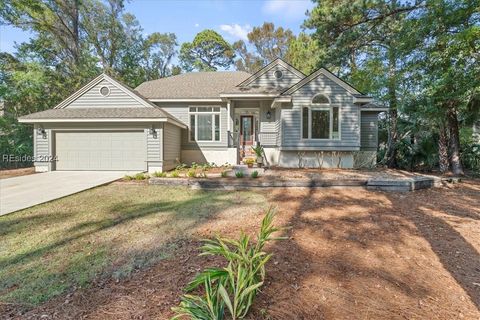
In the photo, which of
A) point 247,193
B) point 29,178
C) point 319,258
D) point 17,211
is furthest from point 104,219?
point 29,178

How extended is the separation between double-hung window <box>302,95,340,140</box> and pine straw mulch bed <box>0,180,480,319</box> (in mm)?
6380

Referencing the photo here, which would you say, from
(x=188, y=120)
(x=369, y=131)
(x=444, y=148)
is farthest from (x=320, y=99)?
(x=188, y=120)

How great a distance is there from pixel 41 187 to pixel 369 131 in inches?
568

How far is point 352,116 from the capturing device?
10953 millimetres

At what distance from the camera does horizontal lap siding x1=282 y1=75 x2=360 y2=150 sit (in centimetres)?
1095

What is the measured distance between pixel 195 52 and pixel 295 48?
576 inches

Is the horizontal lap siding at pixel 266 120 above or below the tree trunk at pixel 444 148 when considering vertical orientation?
above

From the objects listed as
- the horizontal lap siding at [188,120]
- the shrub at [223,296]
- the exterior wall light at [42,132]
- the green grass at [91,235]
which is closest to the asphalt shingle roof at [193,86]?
the horizontal lap siding at [188,120]

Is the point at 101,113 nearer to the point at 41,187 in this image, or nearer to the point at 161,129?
the point at 161,129

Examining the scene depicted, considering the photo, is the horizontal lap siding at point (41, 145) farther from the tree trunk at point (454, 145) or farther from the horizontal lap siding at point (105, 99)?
the tree trunk at point (454, 145)

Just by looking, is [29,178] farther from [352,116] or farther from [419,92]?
[419,92]

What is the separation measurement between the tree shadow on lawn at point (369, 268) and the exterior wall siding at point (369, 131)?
8.12 metres

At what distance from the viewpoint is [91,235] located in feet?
13.7

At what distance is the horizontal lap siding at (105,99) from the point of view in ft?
39.4
